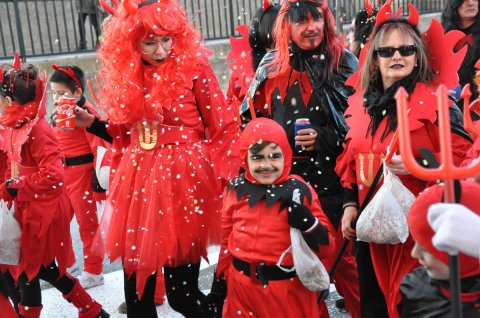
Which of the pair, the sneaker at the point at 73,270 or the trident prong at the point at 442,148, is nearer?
the trident prong at the point at 442,148

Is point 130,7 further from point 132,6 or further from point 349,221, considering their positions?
point 349,221

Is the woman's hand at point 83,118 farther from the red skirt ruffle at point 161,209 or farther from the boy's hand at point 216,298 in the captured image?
the boy's hand at point 216,298

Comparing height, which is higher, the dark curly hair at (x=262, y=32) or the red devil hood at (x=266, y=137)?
the dark curly hair at (x=262, y=32)

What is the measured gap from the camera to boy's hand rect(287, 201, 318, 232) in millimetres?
2918

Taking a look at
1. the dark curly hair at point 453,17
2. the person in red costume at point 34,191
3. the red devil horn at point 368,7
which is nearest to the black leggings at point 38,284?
the person in red costume at point 34,191

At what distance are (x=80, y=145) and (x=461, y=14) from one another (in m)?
3.32

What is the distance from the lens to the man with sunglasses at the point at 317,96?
358 centimetres

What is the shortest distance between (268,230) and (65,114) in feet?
4.58

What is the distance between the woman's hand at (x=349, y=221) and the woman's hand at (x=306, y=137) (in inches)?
17.4

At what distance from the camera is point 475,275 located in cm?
201

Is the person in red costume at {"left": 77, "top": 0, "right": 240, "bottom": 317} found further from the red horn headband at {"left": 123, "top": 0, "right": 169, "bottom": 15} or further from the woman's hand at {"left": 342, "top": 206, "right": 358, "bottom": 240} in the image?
the woman's hand at {"left": 342, "top": 206, "right": 358, "bottom": 240}

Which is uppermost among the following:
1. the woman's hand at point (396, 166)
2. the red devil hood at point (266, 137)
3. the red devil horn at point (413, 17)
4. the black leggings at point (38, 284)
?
the red devil horn at point (413, 17)

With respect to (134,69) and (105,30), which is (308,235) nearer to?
(134,69)

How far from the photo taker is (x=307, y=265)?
9.63ft
